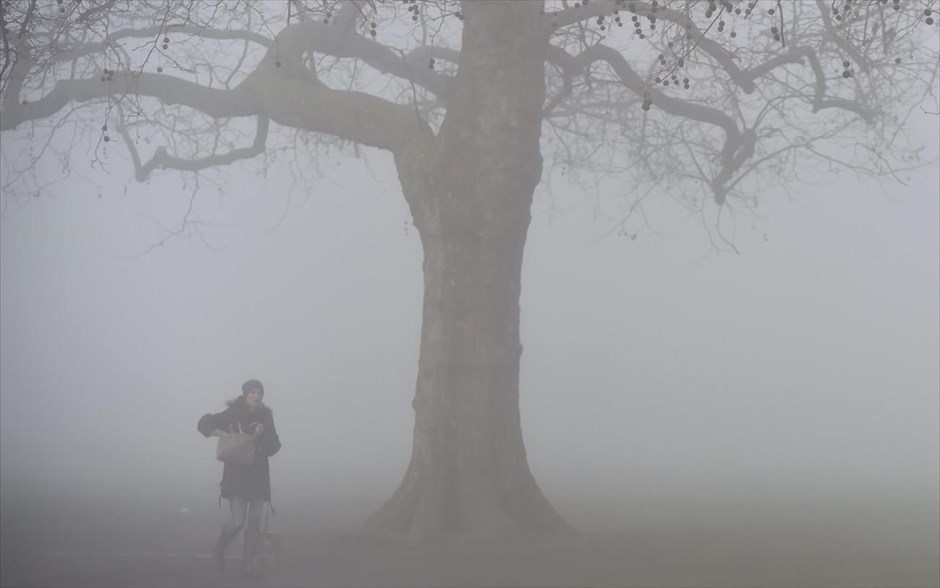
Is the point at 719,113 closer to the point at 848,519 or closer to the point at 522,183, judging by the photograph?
the point at 522,183

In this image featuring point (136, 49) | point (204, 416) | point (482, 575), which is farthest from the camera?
point (136, 49)

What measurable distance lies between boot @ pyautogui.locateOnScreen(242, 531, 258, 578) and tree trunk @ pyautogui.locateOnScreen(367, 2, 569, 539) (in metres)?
0.63

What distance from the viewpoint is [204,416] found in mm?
5609

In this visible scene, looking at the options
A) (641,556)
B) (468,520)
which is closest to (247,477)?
(468,520)

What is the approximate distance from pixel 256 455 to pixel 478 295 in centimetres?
137

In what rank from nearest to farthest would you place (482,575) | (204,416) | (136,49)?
(482,575) < (204,416) < (136,49)

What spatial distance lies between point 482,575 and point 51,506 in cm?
264

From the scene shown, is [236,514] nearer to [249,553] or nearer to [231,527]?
[231,527]

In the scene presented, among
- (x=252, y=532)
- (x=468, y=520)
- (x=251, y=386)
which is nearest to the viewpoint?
(x=468, y=520)

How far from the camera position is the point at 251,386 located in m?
5.58

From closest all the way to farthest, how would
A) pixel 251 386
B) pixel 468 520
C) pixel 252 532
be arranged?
pixel 468 520 → pixel 252 532 → pixel 251 386

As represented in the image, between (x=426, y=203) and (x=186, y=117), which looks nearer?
(x=426, y=203)

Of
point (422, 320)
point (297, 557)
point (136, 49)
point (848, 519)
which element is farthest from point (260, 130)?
point (848, 519)

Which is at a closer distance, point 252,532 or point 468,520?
point 468,520
